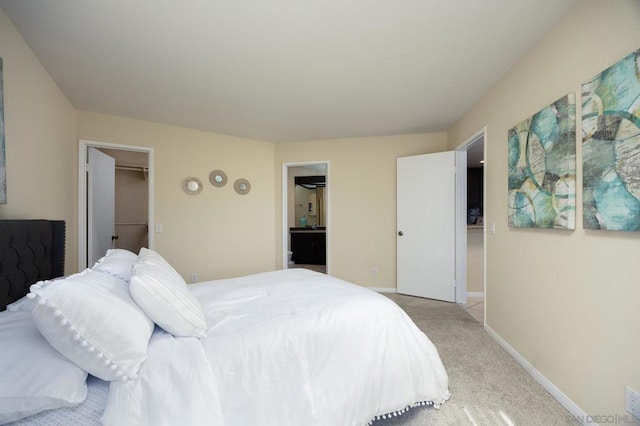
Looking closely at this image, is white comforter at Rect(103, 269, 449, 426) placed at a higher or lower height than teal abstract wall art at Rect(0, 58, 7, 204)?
lower

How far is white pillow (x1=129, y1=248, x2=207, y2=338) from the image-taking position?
3.55 ft

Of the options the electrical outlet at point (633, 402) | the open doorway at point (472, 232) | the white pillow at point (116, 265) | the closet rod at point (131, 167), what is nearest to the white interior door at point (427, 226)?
the open doorway at point (472, 232)

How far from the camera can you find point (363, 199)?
4133 millimetres

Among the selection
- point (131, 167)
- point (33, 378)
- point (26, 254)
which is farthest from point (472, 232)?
point (131, 167)

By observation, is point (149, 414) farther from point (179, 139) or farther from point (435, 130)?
point (435, 130)

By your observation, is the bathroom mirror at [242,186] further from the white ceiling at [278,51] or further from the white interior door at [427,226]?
the white interior door at [427,226]

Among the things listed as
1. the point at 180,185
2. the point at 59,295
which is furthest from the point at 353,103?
the point at 59,295

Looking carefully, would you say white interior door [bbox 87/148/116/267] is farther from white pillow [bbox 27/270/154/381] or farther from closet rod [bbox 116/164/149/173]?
white pillow [bbox 27/270/154/381]

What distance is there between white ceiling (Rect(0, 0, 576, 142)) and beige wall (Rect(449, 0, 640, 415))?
25 centimetres

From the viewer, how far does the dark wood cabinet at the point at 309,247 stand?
6344 mm

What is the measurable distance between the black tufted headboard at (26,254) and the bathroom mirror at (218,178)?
83.1 inches

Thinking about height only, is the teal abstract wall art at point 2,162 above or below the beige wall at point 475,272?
above

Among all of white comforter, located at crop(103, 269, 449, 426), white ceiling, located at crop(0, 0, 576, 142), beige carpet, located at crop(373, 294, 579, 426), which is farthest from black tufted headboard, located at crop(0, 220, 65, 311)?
beige carpet, located at crop(373, 294, 579, 426)

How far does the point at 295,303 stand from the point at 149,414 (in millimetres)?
804
